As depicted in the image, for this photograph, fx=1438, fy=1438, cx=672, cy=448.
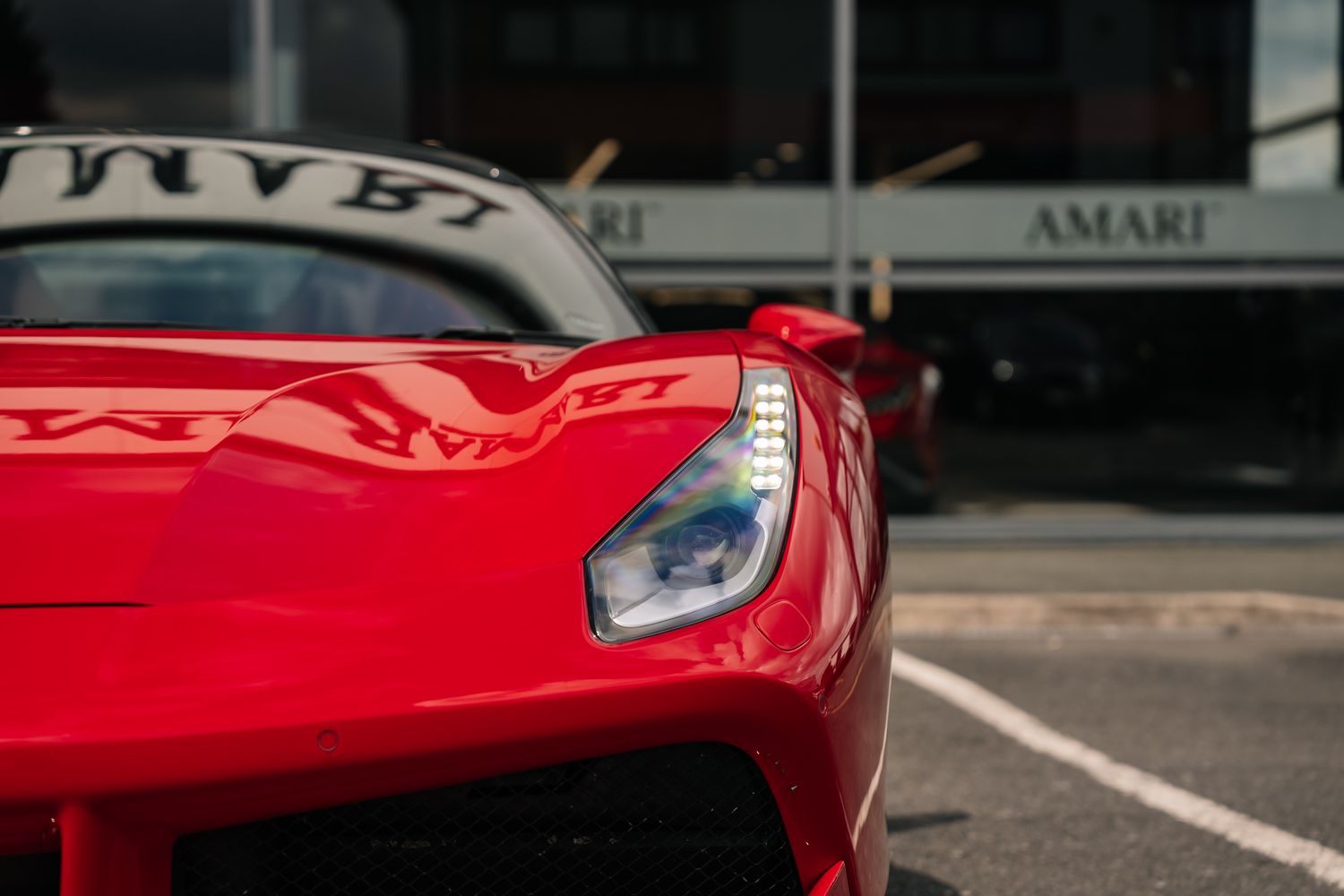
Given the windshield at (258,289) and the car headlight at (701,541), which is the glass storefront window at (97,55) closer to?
the windshield at (258,289)

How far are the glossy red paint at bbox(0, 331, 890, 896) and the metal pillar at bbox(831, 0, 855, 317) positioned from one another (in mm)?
6451

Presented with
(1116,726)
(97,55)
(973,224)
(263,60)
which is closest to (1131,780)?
(1116,726)

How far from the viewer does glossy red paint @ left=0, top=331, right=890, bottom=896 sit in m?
1.33

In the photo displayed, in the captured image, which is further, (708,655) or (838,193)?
(838,193)

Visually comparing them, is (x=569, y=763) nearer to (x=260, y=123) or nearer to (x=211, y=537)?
(x=211, y=537)

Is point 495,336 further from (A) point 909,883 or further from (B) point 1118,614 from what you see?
(B) point 1118,614

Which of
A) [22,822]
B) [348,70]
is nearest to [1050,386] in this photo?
[348,70]

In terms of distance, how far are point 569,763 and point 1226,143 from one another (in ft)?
25.7

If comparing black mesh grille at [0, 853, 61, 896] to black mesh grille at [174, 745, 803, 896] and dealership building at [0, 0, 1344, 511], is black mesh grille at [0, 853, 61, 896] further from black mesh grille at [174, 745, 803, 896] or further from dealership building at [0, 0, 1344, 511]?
dealership building at [0, 0, 1344, 511]

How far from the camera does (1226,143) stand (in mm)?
8266

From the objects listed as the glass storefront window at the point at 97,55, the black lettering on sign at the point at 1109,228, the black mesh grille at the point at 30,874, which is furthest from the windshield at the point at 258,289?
the black lettering on sign at the point at 1109,228

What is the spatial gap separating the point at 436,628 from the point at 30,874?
16.7 inches

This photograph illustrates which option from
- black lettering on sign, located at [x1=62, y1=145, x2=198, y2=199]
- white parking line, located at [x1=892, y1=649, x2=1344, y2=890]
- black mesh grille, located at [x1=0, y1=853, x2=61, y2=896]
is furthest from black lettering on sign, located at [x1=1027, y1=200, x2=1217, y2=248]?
black mesh grille, located at [x1=0, y1=853, x2=61, y2=896]

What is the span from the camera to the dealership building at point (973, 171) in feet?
26.4
